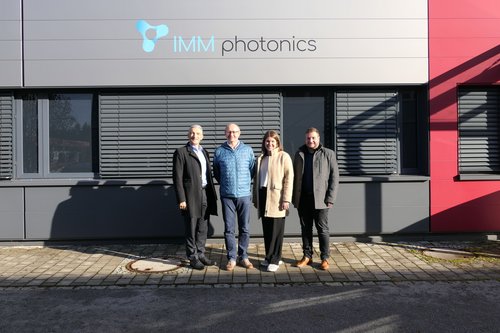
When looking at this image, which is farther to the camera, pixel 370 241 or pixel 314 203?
pixel 370 241

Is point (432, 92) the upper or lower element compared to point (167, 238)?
upper

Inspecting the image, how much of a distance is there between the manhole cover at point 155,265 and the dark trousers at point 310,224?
1.71 metres

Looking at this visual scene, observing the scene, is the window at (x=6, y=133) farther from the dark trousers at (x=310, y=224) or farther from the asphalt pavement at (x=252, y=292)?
the dark trousers at (x=310, y=224)

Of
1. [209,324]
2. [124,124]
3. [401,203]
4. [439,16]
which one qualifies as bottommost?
[209,324]

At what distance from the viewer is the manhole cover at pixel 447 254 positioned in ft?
20.6

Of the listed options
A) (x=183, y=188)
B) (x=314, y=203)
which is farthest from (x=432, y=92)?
(x=183, y=188)

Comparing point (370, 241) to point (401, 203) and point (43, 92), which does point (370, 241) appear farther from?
point (43, 92)

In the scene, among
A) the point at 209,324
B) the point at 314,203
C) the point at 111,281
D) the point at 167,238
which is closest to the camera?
the point at 209,324

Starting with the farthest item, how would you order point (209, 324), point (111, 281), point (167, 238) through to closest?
point (167, 238)
point (111, 281)
point (209, 324)

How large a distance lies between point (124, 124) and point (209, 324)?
4.23m

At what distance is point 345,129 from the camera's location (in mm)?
7426

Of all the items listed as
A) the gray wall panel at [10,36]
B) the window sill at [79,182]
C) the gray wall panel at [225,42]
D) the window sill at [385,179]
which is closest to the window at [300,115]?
the gray wall panel at [225,42]

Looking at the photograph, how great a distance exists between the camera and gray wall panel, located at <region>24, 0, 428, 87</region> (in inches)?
278

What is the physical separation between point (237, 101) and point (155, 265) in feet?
9.69
